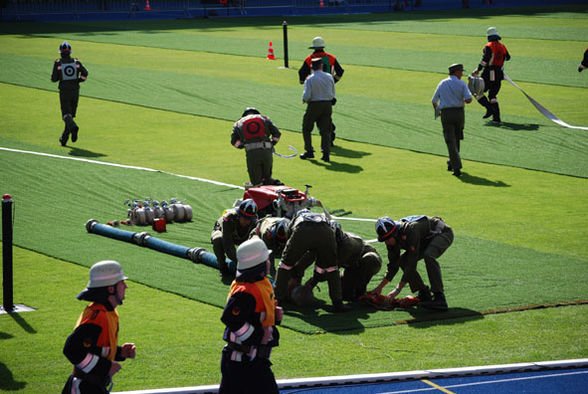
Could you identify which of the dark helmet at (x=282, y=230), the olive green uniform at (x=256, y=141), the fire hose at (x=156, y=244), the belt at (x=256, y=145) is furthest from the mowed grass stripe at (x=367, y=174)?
the dark helmet at (x=282, y=230)

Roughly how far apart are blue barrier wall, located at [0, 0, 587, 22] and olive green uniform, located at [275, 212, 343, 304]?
151ft

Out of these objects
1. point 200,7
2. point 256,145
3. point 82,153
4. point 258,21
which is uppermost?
point 200,7

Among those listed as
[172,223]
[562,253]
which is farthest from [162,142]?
[562,253]

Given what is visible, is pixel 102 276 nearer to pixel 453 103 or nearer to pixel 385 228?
pixel 385 228

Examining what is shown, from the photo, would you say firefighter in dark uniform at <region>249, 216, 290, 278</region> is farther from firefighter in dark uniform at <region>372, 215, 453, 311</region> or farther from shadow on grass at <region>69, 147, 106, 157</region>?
shadow on grass at <region>69, 147, 106, 157</region>

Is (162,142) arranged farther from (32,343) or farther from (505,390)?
(505,390)

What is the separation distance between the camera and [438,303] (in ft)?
38.0

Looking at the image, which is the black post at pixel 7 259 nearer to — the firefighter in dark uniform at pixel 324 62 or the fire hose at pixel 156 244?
the fire hose at pixel 156 244

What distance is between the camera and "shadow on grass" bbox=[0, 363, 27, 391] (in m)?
9.28

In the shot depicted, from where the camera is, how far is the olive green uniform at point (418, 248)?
11.5 meters

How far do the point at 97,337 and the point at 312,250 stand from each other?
4.56 metres

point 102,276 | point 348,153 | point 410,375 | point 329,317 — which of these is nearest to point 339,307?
point 329,317

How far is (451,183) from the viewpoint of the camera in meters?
19.0

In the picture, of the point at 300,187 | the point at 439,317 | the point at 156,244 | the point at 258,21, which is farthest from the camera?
the point at 258,21
